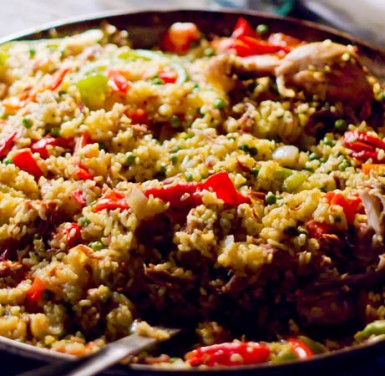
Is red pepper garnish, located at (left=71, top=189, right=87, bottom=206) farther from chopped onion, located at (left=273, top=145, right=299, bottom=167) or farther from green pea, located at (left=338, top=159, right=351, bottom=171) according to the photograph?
green pea, located at (left=338, top=159, right=351, bottom=171)

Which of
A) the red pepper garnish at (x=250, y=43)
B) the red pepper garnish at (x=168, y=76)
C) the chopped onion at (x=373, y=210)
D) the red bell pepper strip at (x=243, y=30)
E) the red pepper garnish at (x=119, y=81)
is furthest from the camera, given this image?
the red bell pepper strip at (x=243, y=30)

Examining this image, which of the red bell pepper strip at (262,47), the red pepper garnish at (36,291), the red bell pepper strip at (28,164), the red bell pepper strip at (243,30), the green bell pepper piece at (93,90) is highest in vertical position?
the red bell pepper strip at (243,30)

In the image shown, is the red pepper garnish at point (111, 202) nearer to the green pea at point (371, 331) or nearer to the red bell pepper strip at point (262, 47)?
the green pea at point (371, 331)

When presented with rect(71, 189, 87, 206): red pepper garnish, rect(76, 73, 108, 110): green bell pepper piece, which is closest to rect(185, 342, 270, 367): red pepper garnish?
rect(71, 189, 87, 206): red pepper garnish

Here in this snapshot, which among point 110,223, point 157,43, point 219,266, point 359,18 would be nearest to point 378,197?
point 219,266

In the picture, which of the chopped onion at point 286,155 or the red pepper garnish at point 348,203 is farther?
the chopped onion at point 286,155

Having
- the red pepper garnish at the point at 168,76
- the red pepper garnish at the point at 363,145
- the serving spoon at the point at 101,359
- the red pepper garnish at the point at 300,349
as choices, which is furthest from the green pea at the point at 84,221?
the red pepper garnish at the point at 363,145

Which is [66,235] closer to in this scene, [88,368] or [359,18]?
[88,368]
